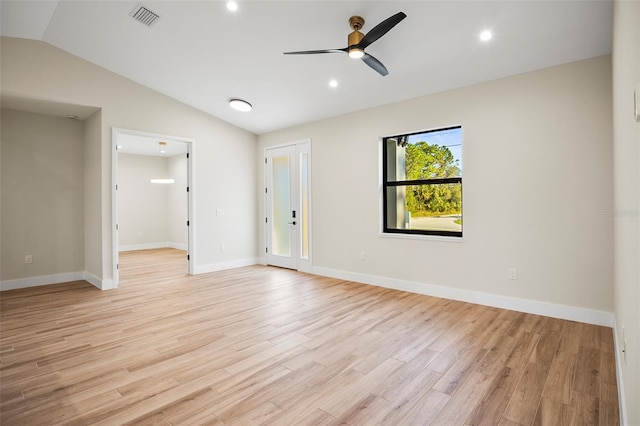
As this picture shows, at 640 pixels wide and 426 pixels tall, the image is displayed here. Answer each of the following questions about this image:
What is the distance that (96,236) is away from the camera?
5273 millimetres

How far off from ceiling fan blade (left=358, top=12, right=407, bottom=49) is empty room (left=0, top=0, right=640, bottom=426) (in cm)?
3

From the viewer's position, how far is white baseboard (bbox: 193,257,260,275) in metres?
6.15

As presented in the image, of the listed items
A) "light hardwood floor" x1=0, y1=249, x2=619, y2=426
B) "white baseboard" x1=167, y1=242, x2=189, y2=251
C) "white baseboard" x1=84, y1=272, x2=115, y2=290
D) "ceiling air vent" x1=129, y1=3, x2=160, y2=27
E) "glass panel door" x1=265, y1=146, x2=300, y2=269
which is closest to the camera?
"light hardwood floor" x1=0, y1=249, x2=619, y2=426

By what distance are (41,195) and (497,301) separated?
23.3 ft

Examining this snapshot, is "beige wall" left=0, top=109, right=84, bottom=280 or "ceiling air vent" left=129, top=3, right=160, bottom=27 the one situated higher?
"ceiling air vent" left=129, top=3, right=160, bottom=27

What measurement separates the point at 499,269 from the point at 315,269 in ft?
10.1

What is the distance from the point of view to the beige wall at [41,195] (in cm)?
520

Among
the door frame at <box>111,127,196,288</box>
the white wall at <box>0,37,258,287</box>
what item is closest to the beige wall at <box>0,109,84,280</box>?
the white wall at <box>0,37,258,287</box>

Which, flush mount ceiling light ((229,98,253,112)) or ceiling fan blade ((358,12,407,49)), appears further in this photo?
flush mount ceiling light ((229,98,253,112))

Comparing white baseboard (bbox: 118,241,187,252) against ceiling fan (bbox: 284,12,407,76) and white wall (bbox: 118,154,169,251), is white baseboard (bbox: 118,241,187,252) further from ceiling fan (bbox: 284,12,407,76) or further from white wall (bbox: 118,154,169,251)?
ceiling fan (bbox: 284,12,407,76)

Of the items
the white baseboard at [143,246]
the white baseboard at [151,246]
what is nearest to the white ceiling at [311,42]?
the white baseboard at [151,246]

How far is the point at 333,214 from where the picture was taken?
18.8ft

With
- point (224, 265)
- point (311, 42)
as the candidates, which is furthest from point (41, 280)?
point (311, 42)

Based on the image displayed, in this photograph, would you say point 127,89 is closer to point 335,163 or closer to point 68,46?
point 68,46
